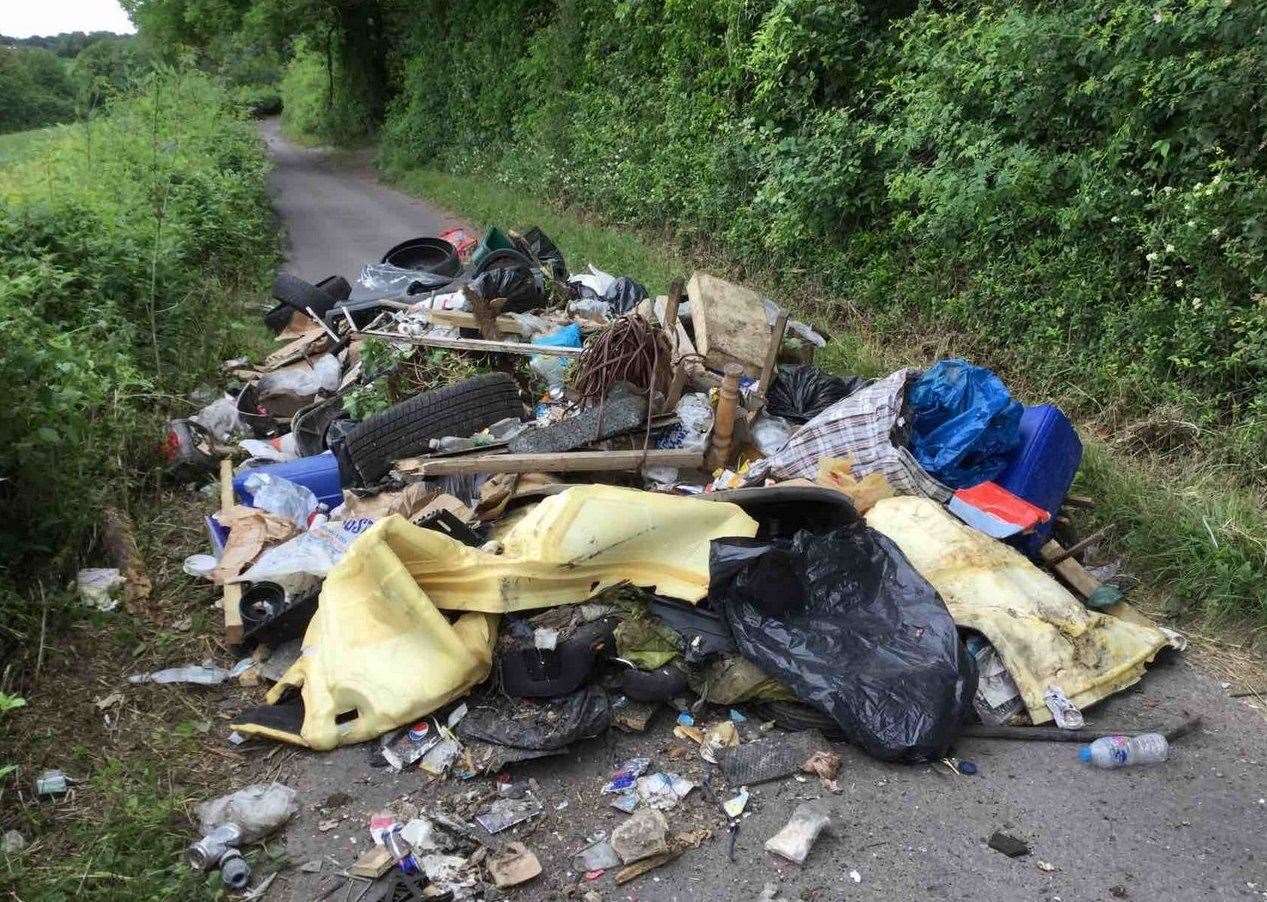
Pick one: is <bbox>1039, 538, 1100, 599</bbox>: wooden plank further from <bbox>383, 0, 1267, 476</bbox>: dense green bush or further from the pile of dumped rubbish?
<bbox>383, 0, 1267, 476</bbox>: dense green bush

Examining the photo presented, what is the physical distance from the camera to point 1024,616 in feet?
11.5

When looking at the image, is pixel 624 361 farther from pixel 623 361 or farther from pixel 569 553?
pixel 569 553

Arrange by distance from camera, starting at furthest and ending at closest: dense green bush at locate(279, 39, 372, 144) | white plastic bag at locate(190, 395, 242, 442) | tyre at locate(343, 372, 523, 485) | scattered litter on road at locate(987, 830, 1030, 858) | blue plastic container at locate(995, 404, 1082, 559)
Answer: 1. dense green bush at locate(279, 39, 372, 144)
2. white plastic bag at locate(190, 395, 242, 442)
3. tyre at locate(343, 372, 523, 485)
4. blue plastic container at locate(995, 404, 1082, 559)
5. scattered litter on road at locate(987, 830, 1030, 858)

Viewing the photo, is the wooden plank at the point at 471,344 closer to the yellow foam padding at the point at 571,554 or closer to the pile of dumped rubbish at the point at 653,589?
the pile of dumped rubbish at the point at 653,589

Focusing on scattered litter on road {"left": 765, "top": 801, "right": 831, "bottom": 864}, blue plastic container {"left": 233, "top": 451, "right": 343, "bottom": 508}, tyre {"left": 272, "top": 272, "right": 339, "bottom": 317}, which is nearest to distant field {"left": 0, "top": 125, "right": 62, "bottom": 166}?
tyre {"left": 272, "top": 272, "right": 339, "bottom": 317}

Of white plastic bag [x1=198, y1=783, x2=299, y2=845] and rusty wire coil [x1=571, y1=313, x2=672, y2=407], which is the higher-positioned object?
rusty wire coil [x1=571, y1=313, x2=672, y2=407]

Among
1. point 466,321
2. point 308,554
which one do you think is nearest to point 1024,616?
point 308,554

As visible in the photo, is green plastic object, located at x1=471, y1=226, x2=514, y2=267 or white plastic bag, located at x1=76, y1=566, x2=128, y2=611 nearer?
white plastic bag, located at x1=76, y1=566, x2=128, y2=611

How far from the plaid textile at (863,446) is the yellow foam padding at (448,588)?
2.99ft

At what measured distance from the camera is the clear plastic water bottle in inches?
124

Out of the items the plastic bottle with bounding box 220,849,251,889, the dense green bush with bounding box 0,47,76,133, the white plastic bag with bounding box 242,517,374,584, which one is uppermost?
the dense green bush with bounding box 0,47,76,133

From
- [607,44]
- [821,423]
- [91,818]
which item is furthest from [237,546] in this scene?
[607,44]

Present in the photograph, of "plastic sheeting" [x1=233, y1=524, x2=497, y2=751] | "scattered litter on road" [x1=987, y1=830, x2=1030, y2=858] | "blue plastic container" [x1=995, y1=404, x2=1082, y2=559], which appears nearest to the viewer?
"scattered litter on road" [x1=987, y1=830, x2=1030, y2=858]

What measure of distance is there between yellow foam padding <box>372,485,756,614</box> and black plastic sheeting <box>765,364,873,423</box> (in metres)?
1.77
